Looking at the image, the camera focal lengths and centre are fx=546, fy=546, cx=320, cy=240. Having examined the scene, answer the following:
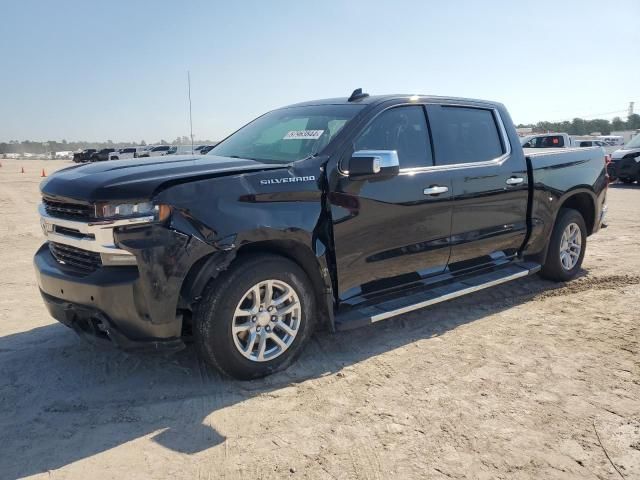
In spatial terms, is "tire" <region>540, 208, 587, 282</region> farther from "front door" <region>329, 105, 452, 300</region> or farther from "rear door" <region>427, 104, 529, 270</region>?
"front door" <region>329, 105, 452, 300</region>

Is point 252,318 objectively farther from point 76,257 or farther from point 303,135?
point 303,135

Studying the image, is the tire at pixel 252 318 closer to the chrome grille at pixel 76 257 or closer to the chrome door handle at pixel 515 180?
the chrome grille at pixel 76 257

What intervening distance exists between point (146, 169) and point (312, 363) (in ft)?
5.82

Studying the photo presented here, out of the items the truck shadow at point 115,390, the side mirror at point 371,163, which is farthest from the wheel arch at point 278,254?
the side mirror at point 371,163

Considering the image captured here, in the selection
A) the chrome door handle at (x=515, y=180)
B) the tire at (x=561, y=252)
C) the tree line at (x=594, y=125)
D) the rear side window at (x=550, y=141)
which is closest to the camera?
the chrome door handle at (x=515, y=180)

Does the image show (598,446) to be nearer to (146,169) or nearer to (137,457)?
(137,457)

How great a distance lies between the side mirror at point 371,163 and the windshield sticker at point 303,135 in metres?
0.42

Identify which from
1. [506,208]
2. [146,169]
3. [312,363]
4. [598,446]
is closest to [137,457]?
[312,363]

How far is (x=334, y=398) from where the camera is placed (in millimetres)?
3424

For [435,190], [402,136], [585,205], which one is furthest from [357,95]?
[585,205]

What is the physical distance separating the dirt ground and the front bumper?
16.4 inches

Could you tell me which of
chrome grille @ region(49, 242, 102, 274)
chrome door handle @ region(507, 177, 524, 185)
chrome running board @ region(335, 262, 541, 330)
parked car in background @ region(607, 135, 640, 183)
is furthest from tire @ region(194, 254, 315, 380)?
parked car in background @ region(607, 135, 640, 183)

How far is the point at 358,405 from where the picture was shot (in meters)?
3.33

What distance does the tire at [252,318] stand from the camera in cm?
338
